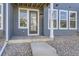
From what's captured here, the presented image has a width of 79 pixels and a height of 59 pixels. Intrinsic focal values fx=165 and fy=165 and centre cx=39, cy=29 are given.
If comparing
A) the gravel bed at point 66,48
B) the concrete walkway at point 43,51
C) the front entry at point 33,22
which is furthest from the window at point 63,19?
the concrete walkway at point 43,51

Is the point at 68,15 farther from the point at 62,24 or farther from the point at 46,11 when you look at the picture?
the point at 46,11

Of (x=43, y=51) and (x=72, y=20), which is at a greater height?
(x=72, y=20)

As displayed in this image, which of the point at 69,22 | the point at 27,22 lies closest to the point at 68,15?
the point at 69,22

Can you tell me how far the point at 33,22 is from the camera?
12.7 meters

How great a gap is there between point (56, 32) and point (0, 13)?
5.08 m

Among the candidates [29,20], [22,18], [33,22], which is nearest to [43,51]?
[22,18]

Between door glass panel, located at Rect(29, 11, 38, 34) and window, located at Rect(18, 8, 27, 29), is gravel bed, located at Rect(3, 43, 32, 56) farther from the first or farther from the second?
door glass panel, located at Rect(29, 11, 38, 34)

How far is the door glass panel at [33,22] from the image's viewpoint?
41.2 feet

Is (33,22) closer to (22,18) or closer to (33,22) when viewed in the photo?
(33,22)

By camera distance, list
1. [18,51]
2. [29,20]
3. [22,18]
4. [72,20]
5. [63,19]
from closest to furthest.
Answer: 1. [18,51]
2. [22,18]
3. [29,20]
4. [63,19]
5. [72,20]

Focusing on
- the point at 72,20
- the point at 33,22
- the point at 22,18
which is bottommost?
the point at 33,22

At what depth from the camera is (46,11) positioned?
12180 mm

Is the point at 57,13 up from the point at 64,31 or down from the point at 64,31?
up

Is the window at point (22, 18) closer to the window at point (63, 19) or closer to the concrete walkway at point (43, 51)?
the window at point (63, 19)
